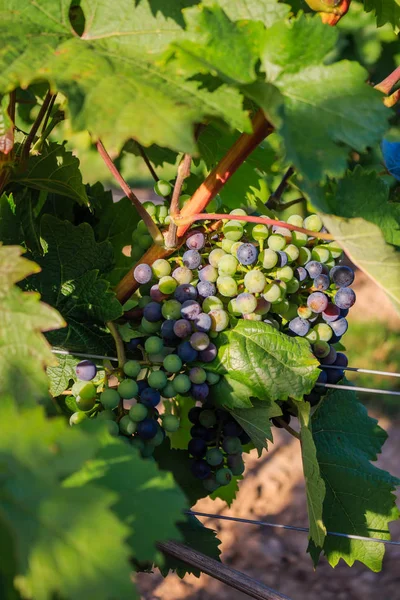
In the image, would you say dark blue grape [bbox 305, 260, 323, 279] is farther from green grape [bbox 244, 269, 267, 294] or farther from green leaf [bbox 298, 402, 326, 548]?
green leaf [bbox 298, 402, 326, 548]

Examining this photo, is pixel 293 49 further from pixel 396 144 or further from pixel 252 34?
pixel 396 144

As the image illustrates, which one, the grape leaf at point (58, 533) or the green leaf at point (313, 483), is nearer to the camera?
the grape leaf at point (58, 533)

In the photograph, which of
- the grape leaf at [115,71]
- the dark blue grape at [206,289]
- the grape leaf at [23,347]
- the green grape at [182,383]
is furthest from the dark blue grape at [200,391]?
the grape leaf at [115,71]

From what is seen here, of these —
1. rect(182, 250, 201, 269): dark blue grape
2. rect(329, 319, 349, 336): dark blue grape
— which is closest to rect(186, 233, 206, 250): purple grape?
rect(182, 250, 201, 269): dark blue grape

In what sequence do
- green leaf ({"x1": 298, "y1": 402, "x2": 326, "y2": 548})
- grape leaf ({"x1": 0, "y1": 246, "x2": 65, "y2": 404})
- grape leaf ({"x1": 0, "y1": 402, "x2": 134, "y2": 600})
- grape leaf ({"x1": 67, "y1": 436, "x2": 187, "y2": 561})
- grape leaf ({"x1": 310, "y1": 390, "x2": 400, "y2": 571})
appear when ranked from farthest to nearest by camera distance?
grape leaf ({"x1": 310, "y1": 390, "x2": 400, "y2": 571}) < green leaf ({"x1": 298, "y1": 402, "x2": 326, "y2": 548}) < grape leaf ({"x1": 0, "y1": 246, "x2": 65, "y2": 404}) < grape leaf ({"x1": 67, "y1": 436, "x2": 187, "y2": 561}) < grape leaf ({"x1": 0, "y1": 402, "x2": 134, "y2": 600})

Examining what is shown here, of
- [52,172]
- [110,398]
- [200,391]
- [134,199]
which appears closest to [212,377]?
[200,391]

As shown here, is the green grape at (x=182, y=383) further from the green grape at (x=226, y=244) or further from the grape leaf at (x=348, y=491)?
the grape leaf at (x=348, y=491)
